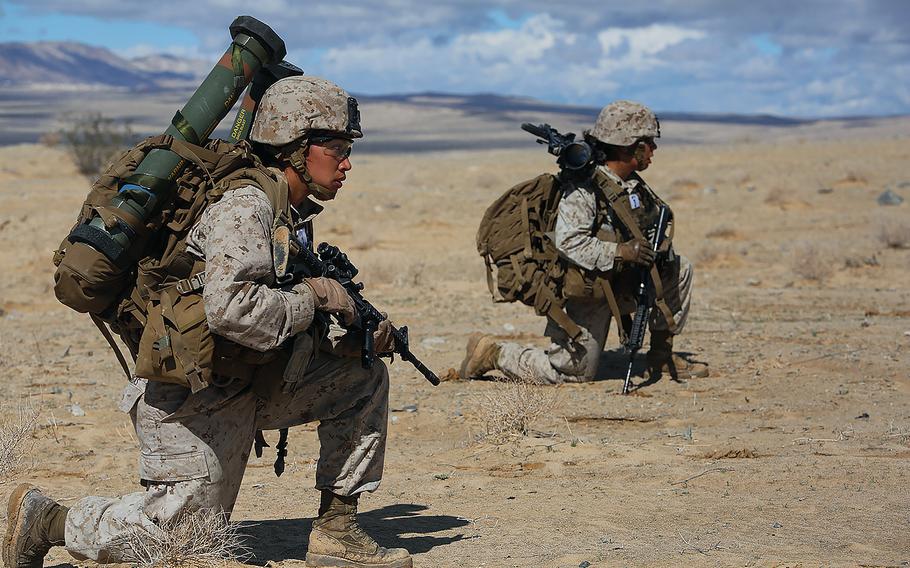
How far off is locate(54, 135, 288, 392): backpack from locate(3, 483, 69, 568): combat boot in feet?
2.26

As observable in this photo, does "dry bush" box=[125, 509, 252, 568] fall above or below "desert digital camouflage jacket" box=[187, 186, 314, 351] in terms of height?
below

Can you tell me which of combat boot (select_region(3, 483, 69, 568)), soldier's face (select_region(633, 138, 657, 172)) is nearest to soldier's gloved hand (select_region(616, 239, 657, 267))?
soldier's face (select_region(633, 138, 657, 172))

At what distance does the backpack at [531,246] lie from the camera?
7711 millimetres

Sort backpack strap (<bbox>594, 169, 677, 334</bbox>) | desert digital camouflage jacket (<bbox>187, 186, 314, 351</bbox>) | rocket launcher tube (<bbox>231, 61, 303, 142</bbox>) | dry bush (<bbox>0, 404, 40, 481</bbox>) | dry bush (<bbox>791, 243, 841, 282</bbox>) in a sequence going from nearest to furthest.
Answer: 1. desert digital camouflage jacket (<bbox>187, 186, 314, 351</bbox>)
2. rocket launcher tube (<bbox>231, 61, 303, 142</bbox>)
3. dry bush (<bbox>0, 404, 40, 481</bbox>)
4. backpack strap (<bbox>594, 169, 677, 334</bbox>)
5. dry bush (<bbox>791, 243, 841, 282</bbox>)

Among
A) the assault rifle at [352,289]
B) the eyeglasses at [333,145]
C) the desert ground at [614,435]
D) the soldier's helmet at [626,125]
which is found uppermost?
the soldier's helmet at [626,125]

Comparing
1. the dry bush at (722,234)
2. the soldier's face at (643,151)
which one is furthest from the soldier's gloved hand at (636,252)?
the dry bush at (722,234)

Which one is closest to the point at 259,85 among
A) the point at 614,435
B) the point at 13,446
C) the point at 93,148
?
the point at 13,446

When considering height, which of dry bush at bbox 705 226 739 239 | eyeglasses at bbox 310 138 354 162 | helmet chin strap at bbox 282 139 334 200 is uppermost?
eyeglasses at bbox 310 138 354 162

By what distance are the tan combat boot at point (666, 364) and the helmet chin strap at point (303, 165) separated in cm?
437

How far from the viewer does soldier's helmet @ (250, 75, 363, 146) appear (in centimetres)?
422

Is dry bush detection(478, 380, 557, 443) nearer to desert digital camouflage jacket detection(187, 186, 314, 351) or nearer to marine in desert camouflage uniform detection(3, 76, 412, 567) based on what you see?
marine in desert camouflage uniform detection(3, 76, 412, 567)

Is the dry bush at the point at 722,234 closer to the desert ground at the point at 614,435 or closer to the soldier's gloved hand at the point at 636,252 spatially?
the desert ground at the point at 614,435

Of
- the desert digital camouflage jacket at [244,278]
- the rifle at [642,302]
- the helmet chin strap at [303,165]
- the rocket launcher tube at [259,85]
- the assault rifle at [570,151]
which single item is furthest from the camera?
the rifle at [642,302]

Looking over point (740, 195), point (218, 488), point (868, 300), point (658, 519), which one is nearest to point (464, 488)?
point (658, 519)
